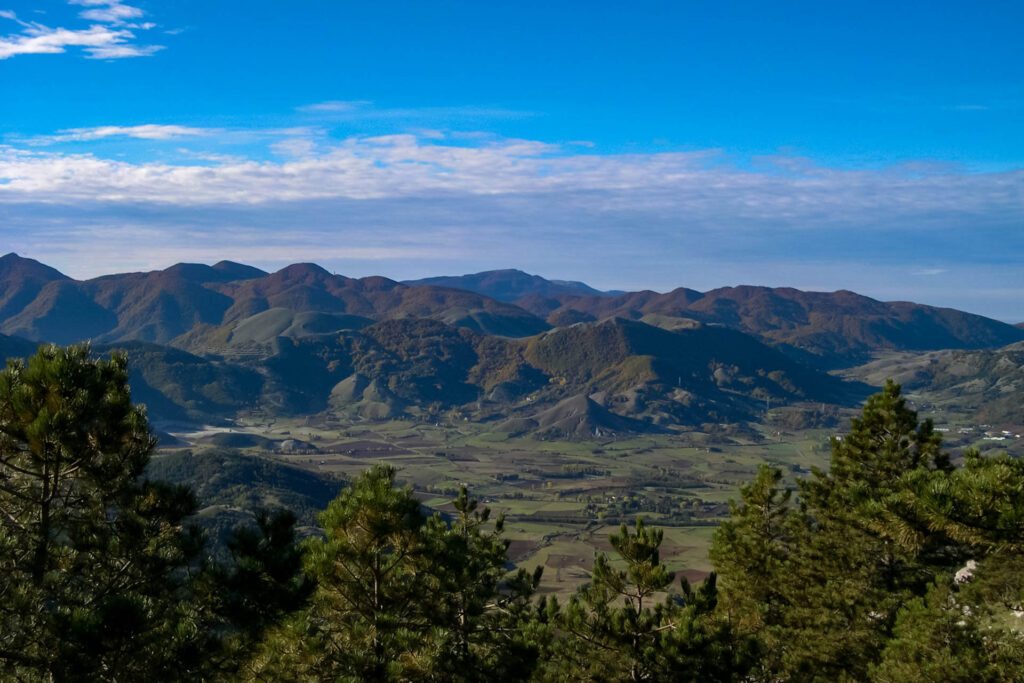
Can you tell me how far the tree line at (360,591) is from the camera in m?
11.7

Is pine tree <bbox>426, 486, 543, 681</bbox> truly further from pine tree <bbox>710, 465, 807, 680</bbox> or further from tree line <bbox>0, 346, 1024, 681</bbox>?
pine tree <bbox>710, 465, 807, 680</bbox>

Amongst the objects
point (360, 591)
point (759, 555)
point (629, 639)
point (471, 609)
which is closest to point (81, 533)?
point (360, 591)

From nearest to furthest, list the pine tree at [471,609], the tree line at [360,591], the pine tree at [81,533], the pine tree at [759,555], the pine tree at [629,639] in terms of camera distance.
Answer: the pine tree at [81,533] < the tree line at [360,591] < the pine tree at [471,609] < the pine tree at [629,639] < the pine tree at [759,555]

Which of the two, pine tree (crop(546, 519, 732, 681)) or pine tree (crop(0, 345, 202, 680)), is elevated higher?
pine tree (crop(0, 345, 202, 680))

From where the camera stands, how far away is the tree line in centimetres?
1170

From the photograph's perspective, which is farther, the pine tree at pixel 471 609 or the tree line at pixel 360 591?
the pine tree at pixel 471 609

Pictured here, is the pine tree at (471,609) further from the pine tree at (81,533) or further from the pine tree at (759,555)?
the pine tree at (759,555)

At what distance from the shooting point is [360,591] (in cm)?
1644

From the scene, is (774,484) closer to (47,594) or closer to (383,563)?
(383,563)

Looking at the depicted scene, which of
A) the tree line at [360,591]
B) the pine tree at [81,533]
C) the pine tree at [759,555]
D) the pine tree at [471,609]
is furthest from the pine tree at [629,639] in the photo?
the pine tree at [81,533]

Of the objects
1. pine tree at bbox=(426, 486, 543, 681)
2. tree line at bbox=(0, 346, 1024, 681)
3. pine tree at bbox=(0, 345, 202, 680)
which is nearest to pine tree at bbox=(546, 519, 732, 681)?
tree line at bbox=(0, 346, 1024, 681)

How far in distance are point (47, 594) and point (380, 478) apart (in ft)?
21.1

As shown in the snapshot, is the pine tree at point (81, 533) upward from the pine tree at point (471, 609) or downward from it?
upward

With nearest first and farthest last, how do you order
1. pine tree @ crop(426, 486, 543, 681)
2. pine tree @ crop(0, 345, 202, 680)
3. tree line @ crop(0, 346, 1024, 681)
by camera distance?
pine tree @ crop(0, 345, 202, 680), tree line @ crop(0, 346, 1024, 681), pine tree @ crop(426, 486, 543, 681)
